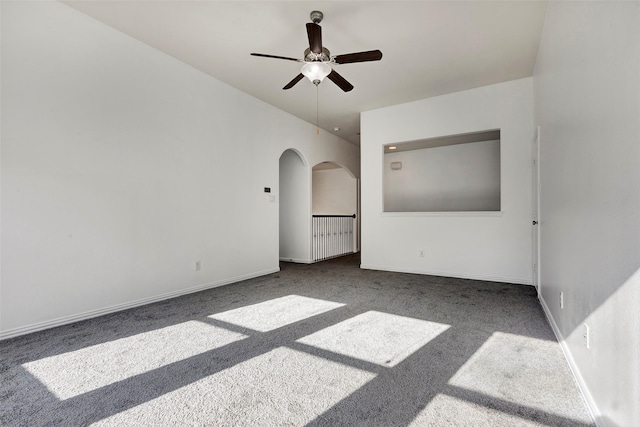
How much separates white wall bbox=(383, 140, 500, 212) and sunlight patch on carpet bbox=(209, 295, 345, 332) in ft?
11.9

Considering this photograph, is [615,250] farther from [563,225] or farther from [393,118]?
[393,118]

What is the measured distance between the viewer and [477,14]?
2715 millimetres

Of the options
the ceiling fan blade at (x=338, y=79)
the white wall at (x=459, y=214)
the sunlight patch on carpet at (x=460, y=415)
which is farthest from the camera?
the white wall at (x=459, y=214)

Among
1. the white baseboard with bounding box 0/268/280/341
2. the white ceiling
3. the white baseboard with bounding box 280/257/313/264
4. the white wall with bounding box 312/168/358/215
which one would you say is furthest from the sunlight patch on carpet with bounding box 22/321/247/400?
the white wall with bounding box 312/168/358/215

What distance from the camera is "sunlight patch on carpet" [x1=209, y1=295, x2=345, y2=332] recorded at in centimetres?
257

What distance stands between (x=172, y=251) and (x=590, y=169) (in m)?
3.57

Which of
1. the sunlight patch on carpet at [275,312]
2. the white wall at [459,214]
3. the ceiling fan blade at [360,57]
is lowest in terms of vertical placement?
the sunlight patch on carpet at [275,312]

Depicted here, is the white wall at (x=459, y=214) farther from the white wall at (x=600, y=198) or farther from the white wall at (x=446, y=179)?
the white wall at (x=600, y=198)

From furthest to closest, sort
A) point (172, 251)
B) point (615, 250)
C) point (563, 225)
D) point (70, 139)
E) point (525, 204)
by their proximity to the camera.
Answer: point (525, 204) → point (172, 251) → point (70, 139) → point (563, 225) → point (615, 250)

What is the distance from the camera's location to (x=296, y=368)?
5.95 ft

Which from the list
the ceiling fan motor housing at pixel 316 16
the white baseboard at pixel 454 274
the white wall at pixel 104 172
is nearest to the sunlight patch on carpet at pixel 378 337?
the white wall at pixel 104 172

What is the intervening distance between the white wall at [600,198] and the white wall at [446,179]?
3.66 m

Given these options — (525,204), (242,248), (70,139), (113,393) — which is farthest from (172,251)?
(525,204)

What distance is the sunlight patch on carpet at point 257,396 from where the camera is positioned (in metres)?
1.37
